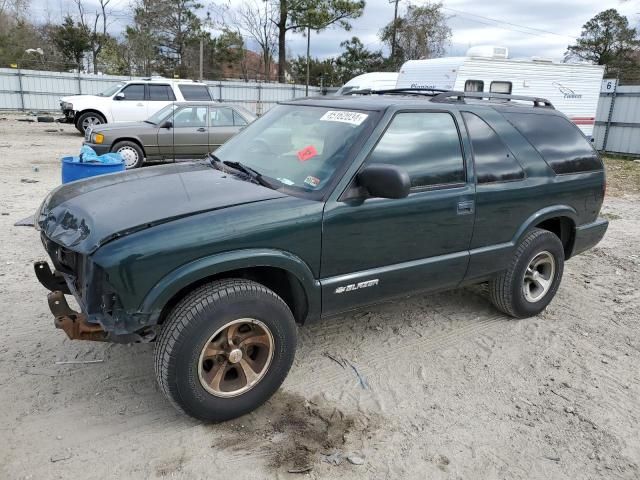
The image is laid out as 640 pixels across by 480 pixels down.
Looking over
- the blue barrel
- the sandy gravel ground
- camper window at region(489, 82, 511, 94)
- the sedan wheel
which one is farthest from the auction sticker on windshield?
camper window at region(489, 82, 511, 94)

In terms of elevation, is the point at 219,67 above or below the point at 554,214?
above

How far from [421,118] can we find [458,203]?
2.10ft

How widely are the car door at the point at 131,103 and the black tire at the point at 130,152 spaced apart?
531 centimetres

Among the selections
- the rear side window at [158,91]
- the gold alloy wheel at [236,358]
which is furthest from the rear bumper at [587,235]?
the rear side window at [158,91]

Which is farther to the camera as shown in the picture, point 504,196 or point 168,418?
point 504,196

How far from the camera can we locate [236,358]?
113 inches

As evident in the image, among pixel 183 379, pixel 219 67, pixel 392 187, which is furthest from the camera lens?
pixel 219 67

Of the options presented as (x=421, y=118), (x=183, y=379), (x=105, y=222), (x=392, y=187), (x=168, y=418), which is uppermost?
(x=421, y=118)

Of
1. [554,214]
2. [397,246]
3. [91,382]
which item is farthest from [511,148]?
[91,382]

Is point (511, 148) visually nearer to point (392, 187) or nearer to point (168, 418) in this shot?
point (392, 187)

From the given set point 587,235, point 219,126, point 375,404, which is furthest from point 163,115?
point 375,404

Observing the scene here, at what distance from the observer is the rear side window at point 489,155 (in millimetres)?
3791

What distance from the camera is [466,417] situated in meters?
3.12

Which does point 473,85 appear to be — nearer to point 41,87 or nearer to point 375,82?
point 375,82
